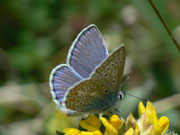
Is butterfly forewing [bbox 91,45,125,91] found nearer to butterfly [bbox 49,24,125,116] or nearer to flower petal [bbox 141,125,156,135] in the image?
butterfly [bbox 49,24,125,116]

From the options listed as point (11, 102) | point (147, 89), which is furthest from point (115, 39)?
point (11, 102)

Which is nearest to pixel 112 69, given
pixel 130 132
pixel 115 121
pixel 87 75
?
pixel 87 75

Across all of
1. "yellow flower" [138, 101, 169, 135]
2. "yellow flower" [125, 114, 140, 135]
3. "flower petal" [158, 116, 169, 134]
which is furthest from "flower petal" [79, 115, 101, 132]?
"flower petal" [158, 116, 169, 134]

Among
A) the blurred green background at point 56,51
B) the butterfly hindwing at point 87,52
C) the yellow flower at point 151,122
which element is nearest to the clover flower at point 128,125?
the yellow flower at point 151,122

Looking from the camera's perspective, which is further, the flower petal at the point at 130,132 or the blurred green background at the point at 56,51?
the blurred green background at the point at 56,51

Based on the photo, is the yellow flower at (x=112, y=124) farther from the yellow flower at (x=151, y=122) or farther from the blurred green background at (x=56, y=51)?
the blurred green background at (x=56, y=51)

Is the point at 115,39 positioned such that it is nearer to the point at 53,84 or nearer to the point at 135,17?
the point at 135,17
